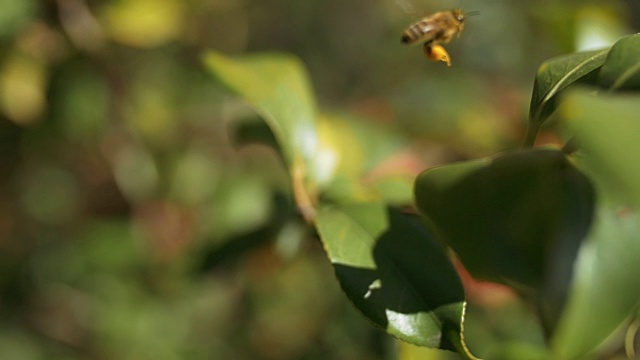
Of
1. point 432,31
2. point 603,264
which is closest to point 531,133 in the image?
point 603,264

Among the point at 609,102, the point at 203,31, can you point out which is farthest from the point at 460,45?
the point at 609,102

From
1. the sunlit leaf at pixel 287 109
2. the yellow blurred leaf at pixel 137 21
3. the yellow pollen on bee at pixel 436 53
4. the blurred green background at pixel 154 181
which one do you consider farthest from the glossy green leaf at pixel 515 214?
the yellow blurred leaf at pixel 137 21

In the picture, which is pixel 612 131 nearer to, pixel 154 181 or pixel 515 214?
pixel 515 214

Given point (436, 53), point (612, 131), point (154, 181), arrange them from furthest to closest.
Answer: point (154, 181) → point (436, 53) → point (612, 131)

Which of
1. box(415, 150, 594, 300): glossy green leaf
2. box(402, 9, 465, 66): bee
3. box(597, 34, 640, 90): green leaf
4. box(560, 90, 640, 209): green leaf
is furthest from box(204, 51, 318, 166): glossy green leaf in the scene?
box(560, 90, 640, 209): green leaf

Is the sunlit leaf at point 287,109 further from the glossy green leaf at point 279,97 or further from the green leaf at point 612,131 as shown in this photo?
the green leaf at point 612,131

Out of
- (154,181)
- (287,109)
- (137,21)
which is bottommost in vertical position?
(154,181)
